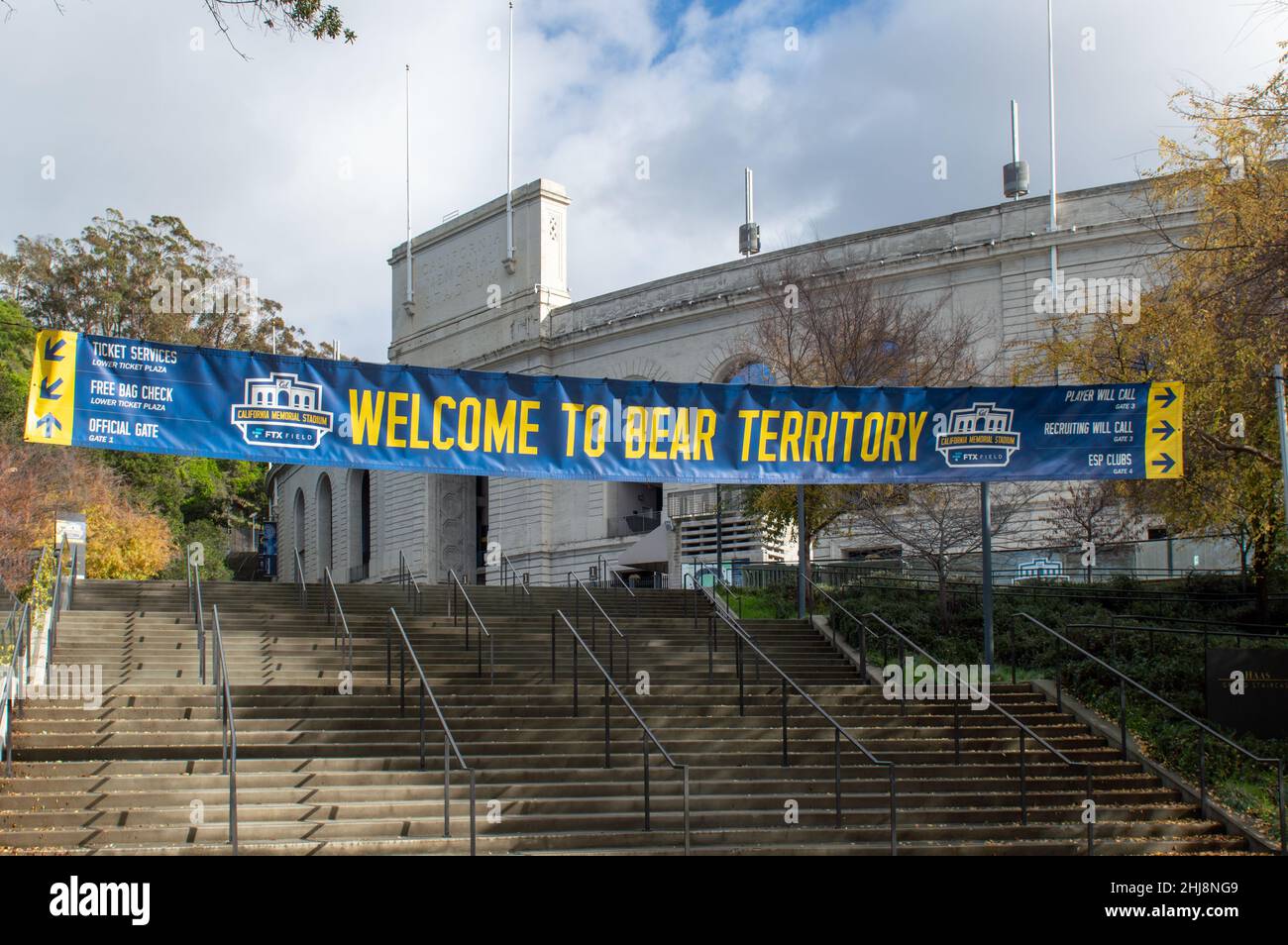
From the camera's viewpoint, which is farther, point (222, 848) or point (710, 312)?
point (710, 312)

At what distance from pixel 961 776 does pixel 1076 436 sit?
5244 mm

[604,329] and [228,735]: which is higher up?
[604,329]

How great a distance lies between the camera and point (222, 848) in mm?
11484

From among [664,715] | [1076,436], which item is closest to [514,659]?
[664,715]

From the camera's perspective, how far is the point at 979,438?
58.6 ft

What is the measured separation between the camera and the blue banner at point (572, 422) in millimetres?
14094

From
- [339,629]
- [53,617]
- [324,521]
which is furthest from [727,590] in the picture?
[324,521]

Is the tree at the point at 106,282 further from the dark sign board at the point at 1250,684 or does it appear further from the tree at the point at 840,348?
the dark sign board at the point at 1250,684

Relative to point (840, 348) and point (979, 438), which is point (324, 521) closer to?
point (840, 348)

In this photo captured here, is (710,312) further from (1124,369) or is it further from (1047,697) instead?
(1047,697)

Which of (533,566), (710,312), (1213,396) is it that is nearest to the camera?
(1213,396)

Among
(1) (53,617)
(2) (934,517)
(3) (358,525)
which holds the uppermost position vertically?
(3) (358,525)

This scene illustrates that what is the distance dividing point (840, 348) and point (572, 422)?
1220 cm

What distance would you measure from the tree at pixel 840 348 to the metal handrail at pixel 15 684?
1279cm
